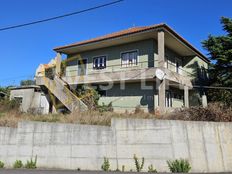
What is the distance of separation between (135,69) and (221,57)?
298 inches

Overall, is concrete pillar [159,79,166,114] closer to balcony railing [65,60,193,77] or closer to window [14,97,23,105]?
balcony railing [65,60,193,77]

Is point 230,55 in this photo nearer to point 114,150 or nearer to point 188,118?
point 188,118

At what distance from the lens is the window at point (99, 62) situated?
23.4 metres

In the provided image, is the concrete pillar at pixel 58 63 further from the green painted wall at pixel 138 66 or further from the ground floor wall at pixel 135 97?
the ground floor wall at pixel 135 97

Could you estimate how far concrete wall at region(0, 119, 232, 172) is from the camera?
9.80 meters

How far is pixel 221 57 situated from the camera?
21.6 metres

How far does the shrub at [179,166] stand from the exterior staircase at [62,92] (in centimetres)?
924

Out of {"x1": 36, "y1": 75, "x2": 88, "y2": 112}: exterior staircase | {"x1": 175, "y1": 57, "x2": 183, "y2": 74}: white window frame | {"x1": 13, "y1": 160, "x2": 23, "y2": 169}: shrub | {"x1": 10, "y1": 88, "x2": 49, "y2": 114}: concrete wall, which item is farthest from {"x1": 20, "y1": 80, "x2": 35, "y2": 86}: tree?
{"x1": 13, "y1": 160, "x2": 23, "y2": 169}: shrub

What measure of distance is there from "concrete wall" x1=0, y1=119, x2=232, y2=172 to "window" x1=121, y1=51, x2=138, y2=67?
11.1 m

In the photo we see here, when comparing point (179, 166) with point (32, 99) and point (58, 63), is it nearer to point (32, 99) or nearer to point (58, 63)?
point (58, 63)

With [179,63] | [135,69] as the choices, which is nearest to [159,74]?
[135,69]

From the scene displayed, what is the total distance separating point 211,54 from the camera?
890 inches

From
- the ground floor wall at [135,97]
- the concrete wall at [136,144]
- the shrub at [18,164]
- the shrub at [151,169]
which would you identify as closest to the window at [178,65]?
the ground floor wall at [135,97]

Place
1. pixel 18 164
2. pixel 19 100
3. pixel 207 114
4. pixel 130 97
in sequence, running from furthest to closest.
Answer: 1. pixel 19 100
2. pixel 130 97
3. pixel 18 164
4. pixel 207 114
